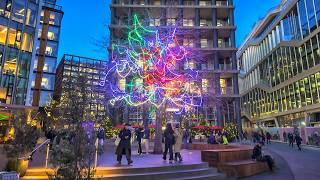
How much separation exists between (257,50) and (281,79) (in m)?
16.6

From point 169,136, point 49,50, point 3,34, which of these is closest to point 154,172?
point 169,136

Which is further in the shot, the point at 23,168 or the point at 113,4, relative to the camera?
the point at 113,4

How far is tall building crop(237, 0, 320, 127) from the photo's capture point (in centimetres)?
3775

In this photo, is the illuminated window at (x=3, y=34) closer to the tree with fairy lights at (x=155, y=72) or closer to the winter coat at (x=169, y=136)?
the tree with fairy lights at (x=155, y=72)

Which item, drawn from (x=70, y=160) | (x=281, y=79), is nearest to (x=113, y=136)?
(x=70, y=160)

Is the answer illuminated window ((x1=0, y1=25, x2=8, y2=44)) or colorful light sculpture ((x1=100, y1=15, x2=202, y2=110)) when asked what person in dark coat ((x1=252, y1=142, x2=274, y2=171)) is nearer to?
colorful light sculpture ((x1=100, y1=15, x2=202, y2=110))

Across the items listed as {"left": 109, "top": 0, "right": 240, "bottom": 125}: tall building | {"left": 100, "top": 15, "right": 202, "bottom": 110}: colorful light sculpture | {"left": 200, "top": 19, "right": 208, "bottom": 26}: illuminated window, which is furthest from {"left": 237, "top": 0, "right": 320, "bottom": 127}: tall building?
{"left": 100, "top": 15, "right": 202, "bottom": 110}: colorful light sculpture

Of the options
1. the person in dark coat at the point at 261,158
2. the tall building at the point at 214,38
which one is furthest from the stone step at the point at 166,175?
the tall building at the point at 214,38

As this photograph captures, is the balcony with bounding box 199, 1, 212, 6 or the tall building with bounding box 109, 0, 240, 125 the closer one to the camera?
the tall building with bounding box 109, 0, 240, 125

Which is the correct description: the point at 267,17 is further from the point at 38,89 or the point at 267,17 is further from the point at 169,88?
the point at 169,88

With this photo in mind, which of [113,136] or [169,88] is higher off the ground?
[169,88]

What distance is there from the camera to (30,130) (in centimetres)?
960

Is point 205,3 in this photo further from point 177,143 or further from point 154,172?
point 154,172

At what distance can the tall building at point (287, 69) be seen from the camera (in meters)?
37.8
